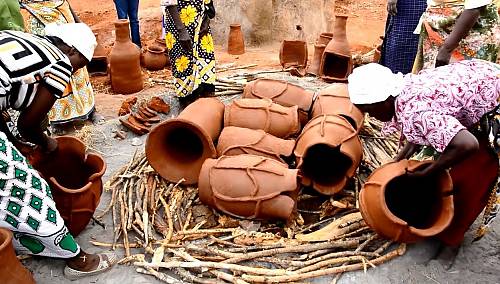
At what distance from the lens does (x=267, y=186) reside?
2980 mm

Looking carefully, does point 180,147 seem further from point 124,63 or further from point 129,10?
point 129,10

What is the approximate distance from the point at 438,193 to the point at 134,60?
13.8 feet

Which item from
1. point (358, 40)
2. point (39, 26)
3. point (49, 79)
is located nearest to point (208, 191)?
point (49, 79)

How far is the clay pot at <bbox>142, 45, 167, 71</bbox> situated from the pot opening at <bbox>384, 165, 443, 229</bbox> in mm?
4861

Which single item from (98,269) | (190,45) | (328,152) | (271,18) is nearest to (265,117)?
(328,152)

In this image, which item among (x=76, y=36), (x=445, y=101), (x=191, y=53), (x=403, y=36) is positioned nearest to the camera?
(x=445, y=101)

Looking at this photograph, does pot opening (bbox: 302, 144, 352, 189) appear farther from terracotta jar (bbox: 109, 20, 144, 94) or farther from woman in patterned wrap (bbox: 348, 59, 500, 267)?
terracotta jar (bbox: 109, 20, 144, 94)

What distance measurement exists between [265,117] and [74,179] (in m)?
1.42

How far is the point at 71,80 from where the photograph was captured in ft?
14.9

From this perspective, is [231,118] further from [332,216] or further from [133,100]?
[133,100]

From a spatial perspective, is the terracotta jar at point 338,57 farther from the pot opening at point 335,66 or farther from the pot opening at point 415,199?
the pot opening at point 415,199

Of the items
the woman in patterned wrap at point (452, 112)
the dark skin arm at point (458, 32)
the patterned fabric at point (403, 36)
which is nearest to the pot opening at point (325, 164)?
the woman in patterned wrap at point (452, 112)

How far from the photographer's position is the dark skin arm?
3.08 meters

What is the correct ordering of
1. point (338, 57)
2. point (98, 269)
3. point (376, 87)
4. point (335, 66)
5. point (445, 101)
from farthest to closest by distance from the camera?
point (335, 66)
point (338, 57)
point (98, 269)
point (376, 87)
point (445, 101)
